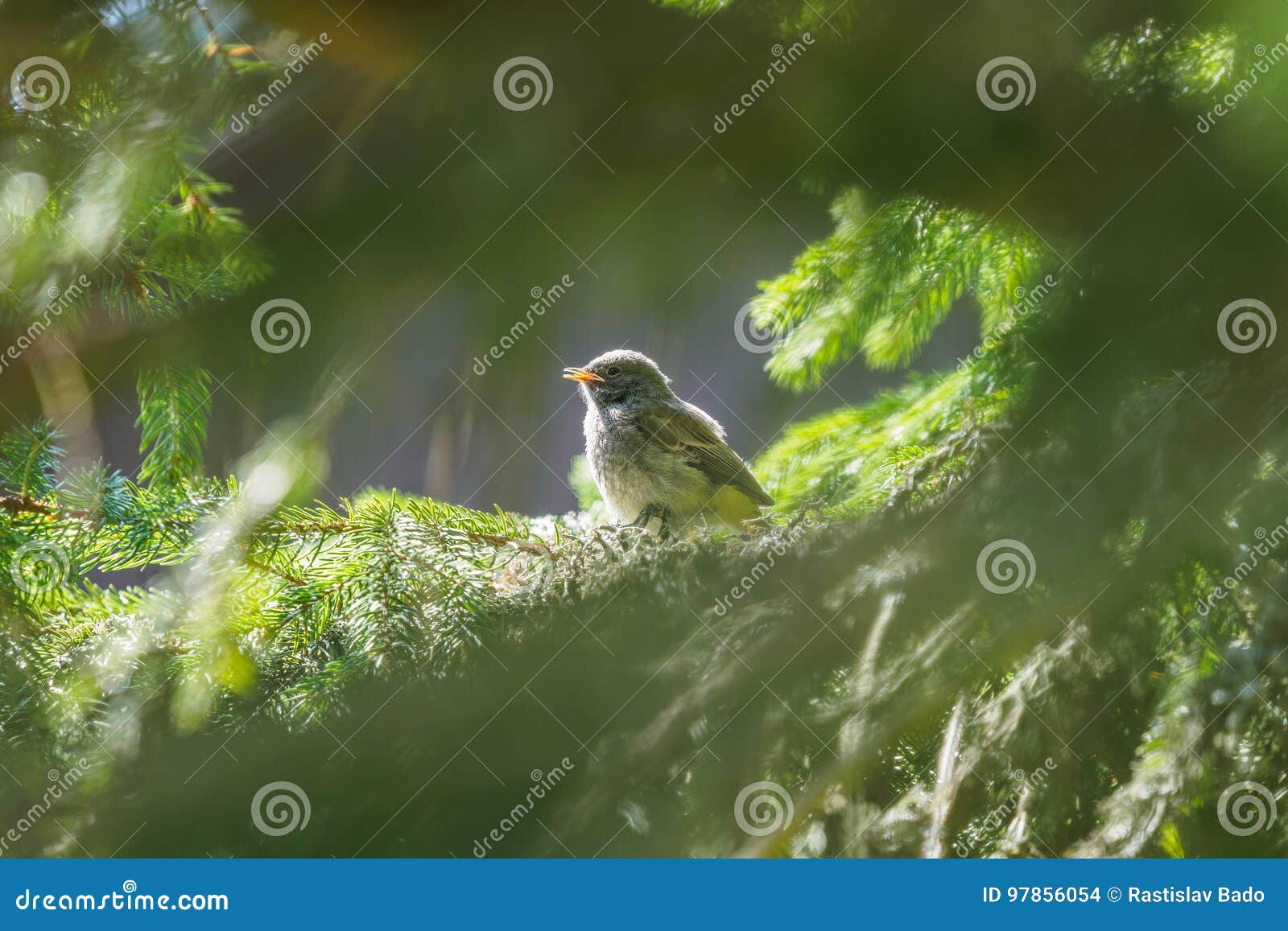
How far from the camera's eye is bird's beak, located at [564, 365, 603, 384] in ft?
10.5

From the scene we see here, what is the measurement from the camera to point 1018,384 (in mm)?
1646

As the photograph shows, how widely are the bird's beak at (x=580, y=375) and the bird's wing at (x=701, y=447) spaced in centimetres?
24

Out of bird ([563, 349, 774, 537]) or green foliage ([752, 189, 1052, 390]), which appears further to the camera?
bird ([563, 349, 774, 537])

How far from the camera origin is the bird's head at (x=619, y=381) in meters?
3.34

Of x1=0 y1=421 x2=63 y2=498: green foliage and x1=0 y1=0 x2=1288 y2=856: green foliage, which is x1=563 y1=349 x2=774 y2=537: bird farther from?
x1=0 y1=421 x2=63 y2=498: green foliage

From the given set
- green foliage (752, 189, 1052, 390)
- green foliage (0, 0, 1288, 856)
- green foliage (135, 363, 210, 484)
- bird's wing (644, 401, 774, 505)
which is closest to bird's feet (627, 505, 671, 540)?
bird's wing (644, 401, 774, 505)

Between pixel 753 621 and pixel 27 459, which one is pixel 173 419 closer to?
pixel 27 459

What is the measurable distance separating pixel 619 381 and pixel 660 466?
0.43 m

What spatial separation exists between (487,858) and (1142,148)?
173 centimetres

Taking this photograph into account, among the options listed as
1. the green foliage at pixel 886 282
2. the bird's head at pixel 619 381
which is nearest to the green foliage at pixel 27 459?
the green foliage at pixel 886 282

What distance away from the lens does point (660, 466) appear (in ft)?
10.2

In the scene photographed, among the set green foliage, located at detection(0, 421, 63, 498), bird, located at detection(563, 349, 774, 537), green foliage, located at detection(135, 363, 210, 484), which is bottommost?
green foliage, located at detection(0, 421, 63, 498)

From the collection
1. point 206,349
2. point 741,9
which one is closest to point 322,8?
point 206,349

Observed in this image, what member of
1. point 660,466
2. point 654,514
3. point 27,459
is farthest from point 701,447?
point 27,459
